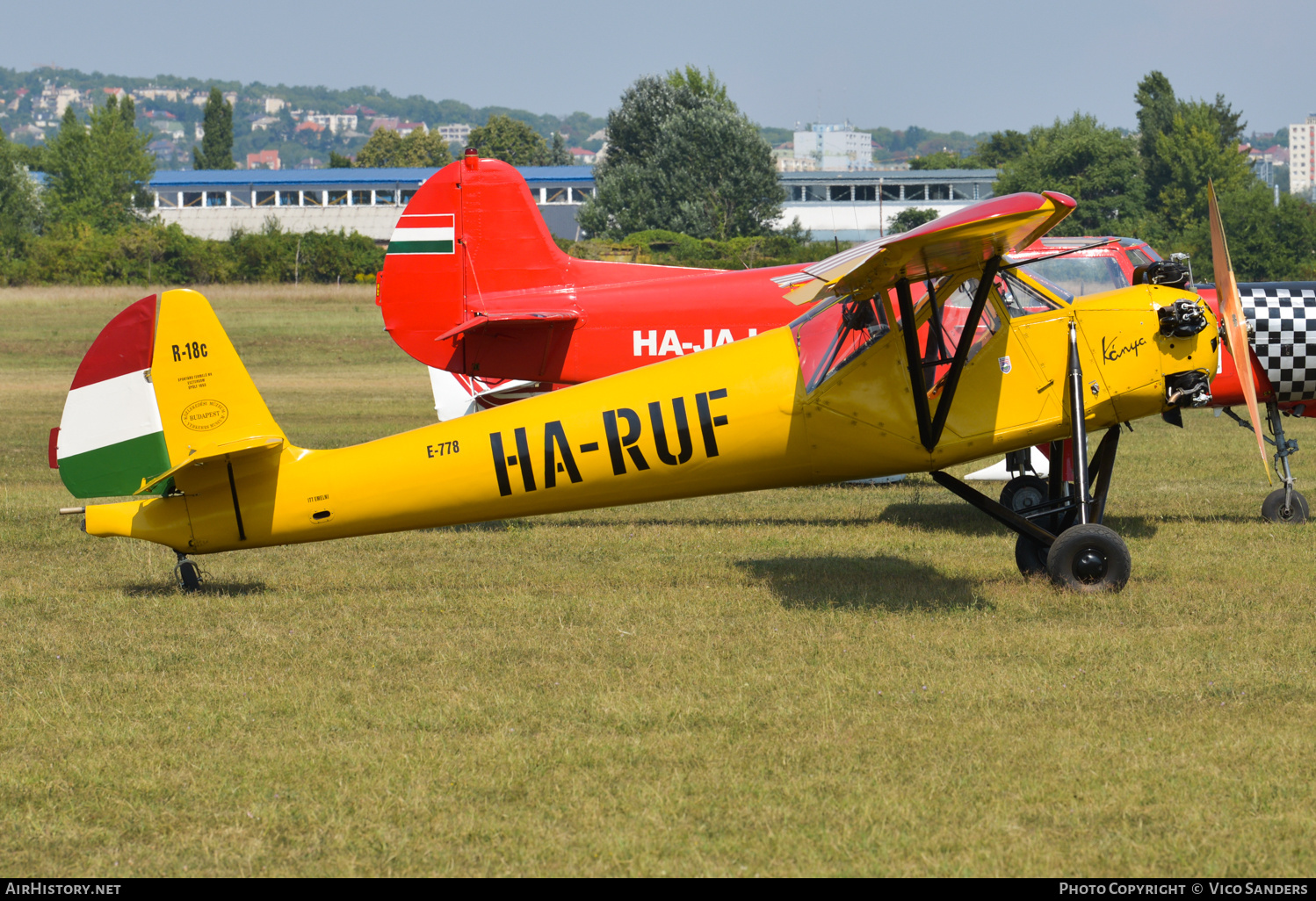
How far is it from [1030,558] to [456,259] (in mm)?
6474

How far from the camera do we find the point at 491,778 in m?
5.64

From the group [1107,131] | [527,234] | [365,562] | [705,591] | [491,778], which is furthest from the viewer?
[1107,131]

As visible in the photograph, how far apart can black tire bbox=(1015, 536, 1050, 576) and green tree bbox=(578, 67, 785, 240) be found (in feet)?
203

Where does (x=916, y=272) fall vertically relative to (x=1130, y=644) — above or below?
above

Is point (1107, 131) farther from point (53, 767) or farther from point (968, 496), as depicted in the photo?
point (53, 767)

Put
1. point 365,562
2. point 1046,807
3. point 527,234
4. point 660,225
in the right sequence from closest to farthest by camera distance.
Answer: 1. point 1046,807
2. point 365,562
3. point 527,234
4. point 660,225

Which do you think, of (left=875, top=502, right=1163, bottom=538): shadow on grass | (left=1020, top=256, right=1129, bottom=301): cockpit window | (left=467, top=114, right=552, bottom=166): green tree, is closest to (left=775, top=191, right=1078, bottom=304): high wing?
(left=875, top=502, right=1163, bottom=538): shadow on grass

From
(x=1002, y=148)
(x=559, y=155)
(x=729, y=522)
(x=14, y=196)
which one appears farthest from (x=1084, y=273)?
(x=559, y=155)

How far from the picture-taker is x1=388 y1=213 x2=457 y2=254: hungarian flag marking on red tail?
12898 millimetres

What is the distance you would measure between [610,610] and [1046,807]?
4.10 m

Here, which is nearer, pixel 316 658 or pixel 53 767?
pixel 53 767

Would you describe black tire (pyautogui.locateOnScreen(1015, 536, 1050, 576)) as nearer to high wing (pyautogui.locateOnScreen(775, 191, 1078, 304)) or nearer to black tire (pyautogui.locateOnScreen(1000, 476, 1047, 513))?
black tire (pyautogui.locateOnScreen(1000, 476, 1047, 513))

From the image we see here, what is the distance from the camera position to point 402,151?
19362cm

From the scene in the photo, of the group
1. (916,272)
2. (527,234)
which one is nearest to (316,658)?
(916,272)
